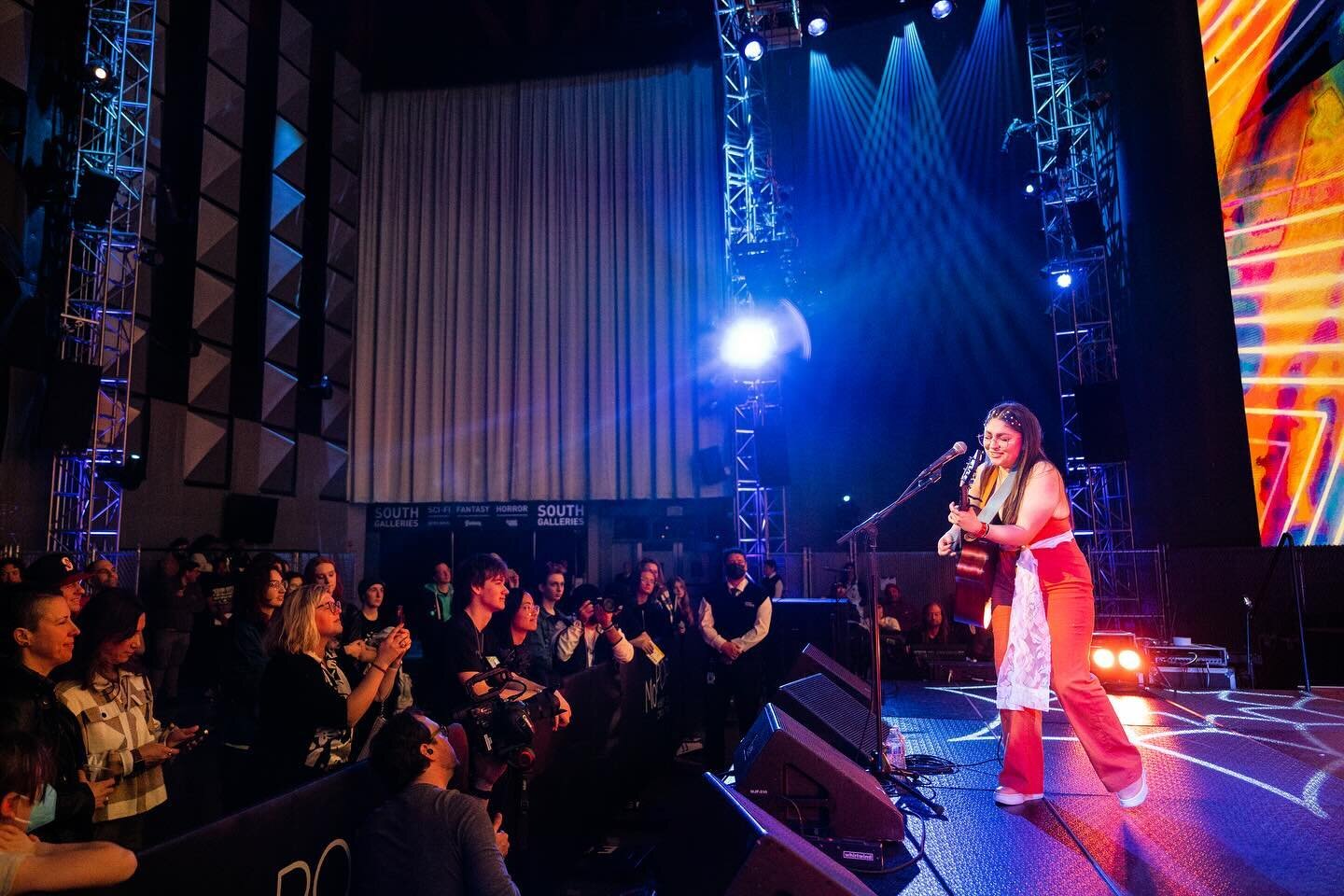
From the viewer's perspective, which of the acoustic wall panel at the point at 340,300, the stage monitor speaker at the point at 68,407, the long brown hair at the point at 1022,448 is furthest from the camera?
the acoustic wall panel at the point at 340,300

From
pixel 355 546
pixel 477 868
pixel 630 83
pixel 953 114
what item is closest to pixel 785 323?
pixel 953 114

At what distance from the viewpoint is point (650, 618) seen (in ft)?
22.9

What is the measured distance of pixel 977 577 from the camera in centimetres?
391

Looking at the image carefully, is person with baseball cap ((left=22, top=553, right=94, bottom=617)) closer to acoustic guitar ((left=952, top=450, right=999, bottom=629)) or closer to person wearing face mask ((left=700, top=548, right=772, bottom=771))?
person wearing face mask ((left=700, top=548, right=772, bottom=771))

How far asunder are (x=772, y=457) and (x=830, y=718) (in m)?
7.65

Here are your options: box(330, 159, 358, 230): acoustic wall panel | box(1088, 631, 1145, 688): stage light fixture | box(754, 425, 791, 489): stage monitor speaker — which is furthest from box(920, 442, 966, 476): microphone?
box(330, 159, 358, 230): acoustic wall panel

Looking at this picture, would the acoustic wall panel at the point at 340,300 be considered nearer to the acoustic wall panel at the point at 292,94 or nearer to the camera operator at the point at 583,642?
the acoustic wall panel at the point at 292,94

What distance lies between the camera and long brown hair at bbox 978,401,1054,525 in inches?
153

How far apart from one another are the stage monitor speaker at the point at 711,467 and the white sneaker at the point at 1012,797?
1007 centimetres

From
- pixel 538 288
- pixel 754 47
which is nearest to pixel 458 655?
pixel 754 47

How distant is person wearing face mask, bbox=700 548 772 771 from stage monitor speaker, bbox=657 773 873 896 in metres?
3.94

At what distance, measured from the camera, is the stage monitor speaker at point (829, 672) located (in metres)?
5.24

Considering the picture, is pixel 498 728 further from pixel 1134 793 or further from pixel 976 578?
pixel 1134 793

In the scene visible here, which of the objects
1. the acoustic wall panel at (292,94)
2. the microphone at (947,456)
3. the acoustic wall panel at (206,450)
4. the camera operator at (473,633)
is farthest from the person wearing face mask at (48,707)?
the acoustic wall panel at (292,94)
